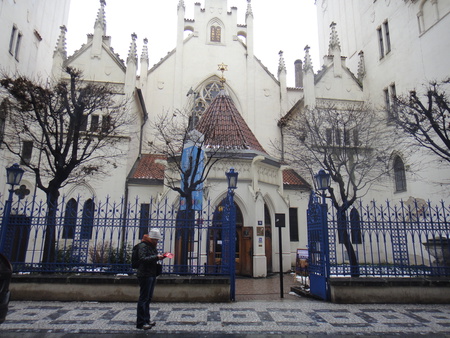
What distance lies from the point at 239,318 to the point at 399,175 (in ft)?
53.6

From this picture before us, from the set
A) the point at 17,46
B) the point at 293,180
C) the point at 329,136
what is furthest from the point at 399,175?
the point at 17,46

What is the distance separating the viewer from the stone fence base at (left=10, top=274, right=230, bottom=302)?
8.92 meters

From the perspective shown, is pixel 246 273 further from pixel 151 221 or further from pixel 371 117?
pixel 371 117

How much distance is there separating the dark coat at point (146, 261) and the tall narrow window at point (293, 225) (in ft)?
48.7

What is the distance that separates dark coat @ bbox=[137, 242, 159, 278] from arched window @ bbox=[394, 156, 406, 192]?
1733cm

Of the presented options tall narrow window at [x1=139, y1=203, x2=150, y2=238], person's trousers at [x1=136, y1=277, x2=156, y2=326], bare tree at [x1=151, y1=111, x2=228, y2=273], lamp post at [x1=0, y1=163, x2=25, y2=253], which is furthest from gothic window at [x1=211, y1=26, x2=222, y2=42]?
person's trousers at [x1=136, y1=277, x2=156, y2=326]

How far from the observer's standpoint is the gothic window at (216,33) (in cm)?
2475

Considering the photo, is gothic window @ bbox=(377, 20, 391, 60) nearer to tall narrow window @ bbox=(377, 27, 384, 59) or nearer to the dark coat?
tall narrow window @ bbox=(377, 27, 384, 59)

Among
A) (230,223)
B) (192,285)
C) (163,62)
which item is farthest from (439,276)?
(163,62)

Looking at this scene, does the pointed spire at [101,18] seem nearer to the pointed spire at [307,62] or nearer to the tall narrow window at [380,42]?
the pointed spire at [307,62]

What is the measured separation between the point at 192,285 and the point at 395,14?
21151 millimetres

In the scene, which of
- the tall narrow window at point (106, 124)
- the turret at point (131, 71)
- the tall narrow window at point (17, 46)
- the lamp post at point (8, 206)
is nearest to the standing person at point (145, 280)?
the lamp post at point (8, 206)

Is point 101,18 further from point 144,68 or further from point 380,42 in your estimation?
point 380,42

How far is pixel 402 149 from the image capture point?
62.1 feet
